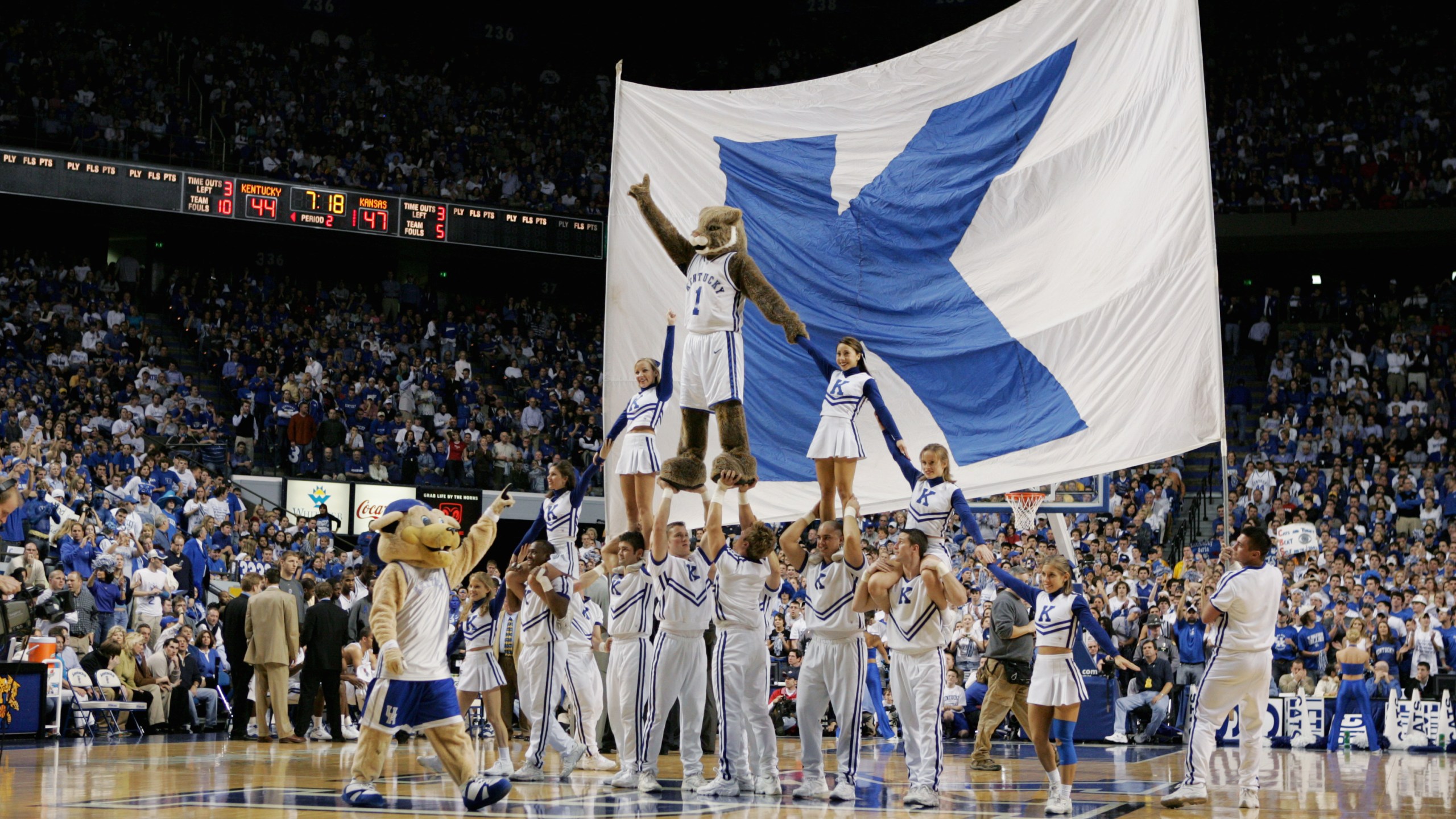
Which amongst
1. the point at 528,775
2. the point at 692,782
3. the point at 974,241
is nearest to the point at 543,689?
the point at 528,775

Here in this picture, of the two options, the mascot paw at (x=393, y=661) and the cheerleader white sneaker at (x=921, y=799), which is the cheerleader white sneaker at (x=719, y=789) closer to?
the cheerleader white sneaker at (x=921, y=799)

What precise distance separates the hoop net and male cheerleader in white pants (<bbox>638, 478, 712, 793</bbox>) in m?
10.2

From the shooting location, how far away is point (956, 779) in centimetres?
1208

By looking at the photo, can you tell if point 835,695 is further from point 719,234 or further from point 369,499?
point 369,499

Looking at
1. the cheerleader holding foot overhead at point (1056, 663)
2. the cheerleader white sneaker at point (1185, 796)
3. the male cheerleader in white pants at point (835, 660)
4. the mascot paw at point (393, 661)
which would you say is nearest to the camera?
the mascot paw at point (393, 661)

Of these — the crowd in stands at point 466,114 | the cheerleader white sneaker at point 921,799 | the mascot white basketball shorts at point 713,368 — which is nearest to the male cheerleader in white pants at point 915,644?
the cheerleader white sneaker at point 921,799

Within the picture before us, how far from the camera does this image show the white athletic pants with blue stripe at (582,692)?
11961 millimetres

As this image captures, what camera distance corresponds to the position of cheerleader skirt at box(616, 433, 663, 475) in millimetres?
11461

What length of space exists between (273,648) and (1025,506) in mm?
10072

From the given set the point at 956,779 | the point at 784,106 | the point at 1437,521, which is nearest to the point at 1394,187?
the point at 1437,521

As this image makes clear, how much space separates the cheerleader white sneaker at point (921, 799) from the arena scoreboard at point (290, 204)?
23536 mm

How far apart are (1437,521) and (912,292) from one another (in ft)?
47.5

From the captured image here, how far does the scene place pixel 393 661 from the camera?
27.3 feet

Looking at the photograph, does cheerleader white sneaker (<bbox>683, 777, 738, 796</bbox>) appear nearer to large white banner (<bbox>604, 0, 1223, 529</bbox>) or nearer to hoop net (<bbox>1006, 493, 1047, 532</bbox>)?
large white banner (<bbox>604, 0, 1223, 529</bbox>)
